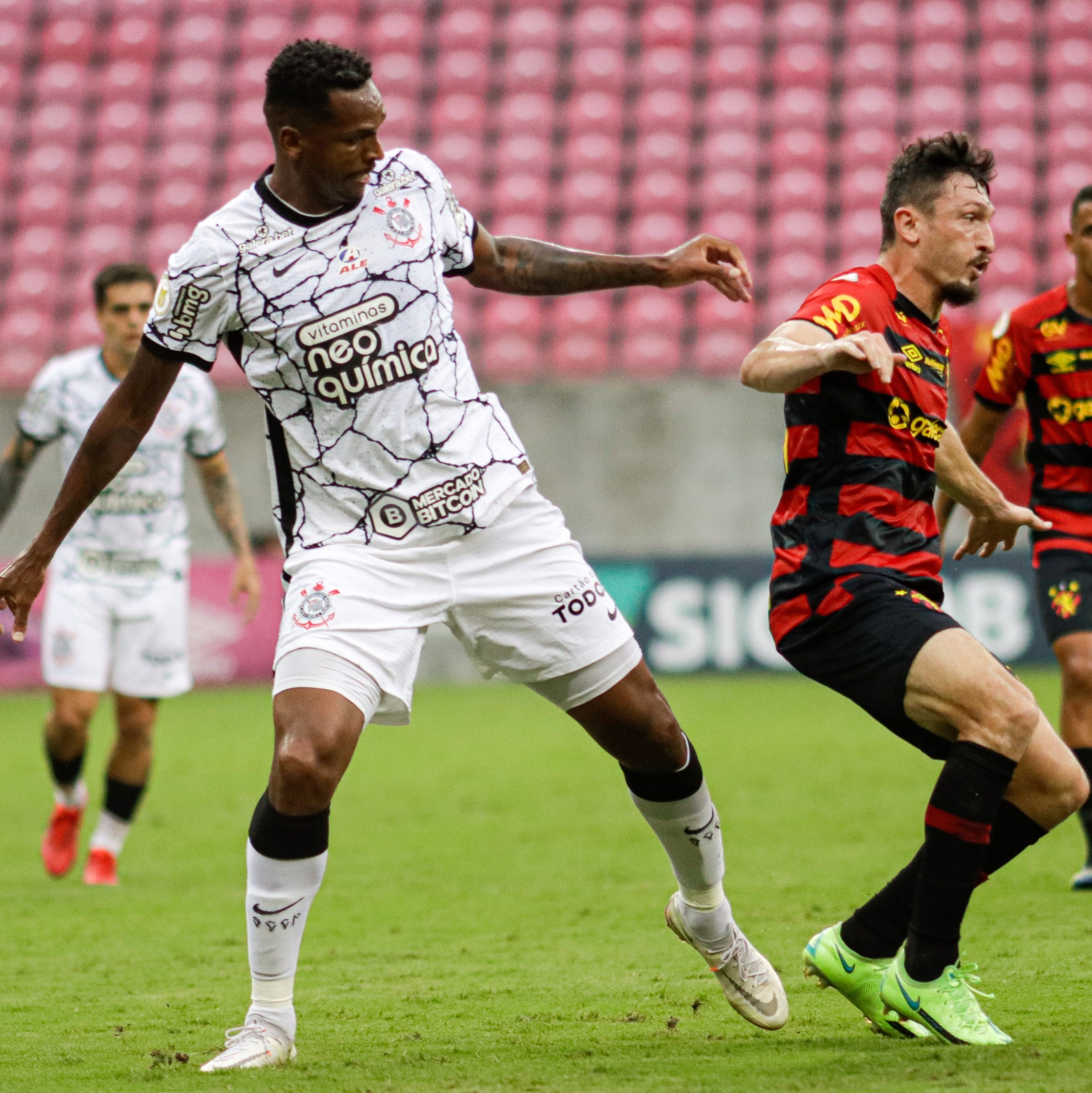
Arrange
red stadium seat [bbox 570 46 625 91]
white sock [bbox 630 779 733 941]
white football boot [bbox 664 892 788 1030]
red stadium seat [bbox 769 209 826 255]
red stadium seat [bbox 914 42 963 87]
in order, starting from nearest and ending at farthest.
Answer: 1. white football boot [bbox 664 892 788 1030]
2. white sock [bbox 630 779 733 941]
3. red stadium seat [bbox 769 209 826 255]
4. red stadium seat [bbox 914 42 963 87]
5. red stadium seat [bbox 570 46 625 91]

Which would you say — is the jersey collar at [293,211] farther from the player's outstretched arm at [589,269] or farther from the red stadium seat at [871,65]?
the red stadium seat at [871,65]

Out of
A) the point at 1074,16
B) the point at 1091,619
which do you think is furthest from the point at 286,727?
the point at 1074,16

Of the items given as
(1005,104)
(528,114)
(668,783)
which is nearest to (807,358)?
(668,783)

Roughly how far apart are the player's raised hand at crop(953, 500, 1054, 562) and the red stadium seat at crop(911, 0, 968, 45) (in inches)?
663

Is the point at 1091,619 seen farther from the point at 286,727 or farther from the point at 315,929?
the point at 286,727

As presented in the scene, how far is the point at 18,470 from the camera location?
24.5ft

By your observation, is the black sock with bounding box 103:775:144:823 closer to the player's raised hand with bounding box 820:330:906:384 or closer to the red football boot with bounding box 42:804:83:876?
the red football boot with bounding box 42:804:83:876

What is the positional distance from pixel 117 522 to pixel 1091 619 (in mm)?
4199

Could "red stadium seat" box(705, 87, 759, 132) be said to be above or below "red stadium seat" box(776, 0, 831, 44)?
below

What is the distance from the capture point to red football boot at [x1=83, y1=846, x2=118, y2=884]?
735cm

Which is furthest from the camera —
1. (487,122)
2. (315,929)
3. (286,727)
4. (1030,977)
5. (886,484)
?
(487,122)

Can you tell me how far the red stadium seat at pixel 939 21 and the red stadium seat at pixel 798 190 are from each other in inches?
94.8

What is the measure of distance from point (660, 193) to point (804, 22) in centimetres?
311

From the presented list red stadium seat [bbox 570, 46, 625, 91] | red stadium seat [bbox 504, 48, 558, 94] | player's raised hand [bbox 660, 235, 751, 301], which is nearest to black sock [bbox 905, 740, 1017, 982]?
player's raised hand [bbox 660, 235, 751, 301]
